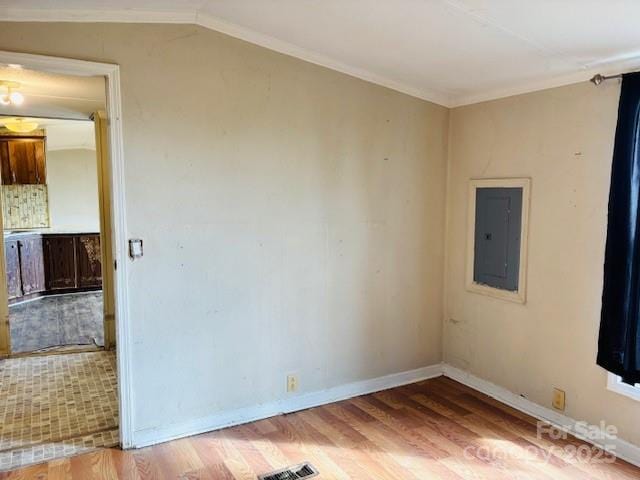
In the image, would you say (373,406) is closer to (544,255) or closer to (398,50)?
(544,255)

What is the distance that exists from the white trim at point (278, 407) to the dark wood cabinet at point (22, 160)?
208 inches

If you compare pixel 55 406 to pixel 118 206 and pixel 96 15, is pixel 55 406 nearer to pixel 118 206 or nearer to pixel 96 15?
pixel 118 206

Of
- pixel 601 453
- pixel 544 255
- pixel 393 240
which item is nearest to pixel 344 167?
pixel 393 240

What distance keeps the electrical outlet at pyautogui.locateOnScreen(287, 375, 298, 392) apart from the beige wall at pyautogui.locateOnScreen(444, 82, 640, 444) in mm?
1389

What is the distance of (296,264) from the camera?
3.20m

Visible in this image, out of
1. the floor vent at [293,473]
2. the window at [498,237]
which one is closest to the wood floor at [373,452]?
the floor vent at [293,473]

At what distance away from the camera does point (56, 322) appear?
5445 mm

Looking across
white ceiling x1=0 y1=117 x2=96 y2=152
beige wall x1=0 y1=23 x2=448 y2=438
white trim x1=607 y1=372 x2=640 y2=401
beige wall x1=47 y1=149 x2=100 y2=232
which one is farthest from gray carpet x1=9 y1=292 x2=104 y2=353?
white trim x1=607 y1=372 x2=640 y2=401

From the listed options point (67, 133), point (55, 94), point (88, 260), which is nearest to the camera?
point (55, 94)

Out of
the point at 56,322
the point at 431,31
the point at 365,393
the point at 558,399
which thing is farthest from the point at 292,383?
the point at 56,322

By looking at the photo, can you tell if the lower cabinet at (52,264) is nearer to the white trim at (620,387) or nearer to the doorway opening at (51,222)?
the doorway opening at (51,222)

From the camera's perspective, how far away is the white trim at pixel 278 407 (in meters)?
2.84

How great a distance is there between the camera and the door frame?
251cm

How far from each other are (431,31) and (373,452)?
7.70 feet
